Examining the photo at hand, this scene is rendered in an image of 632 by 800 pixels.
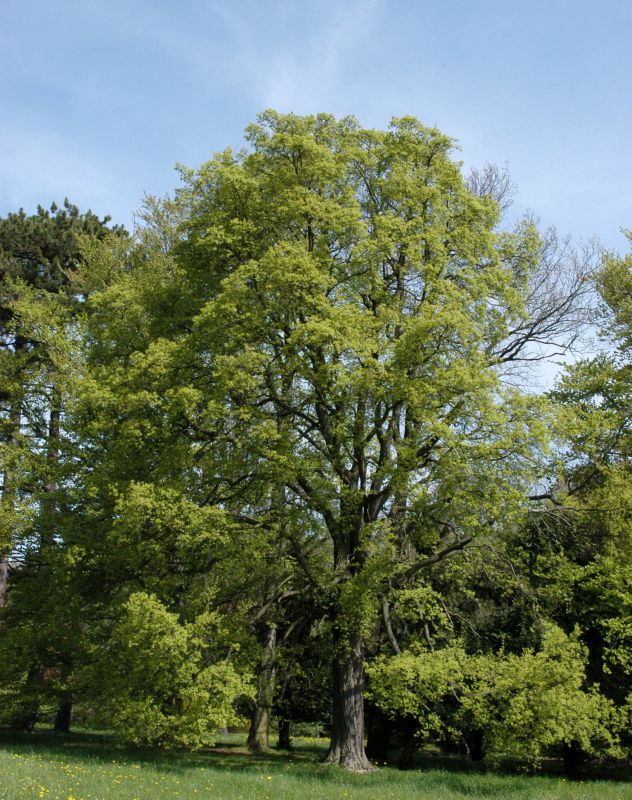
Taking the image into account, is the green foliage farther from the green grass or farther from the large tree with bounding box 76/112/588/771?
the large tree with bounding box 76/112/588/771

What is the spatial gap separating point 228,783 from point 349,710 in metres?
4.12

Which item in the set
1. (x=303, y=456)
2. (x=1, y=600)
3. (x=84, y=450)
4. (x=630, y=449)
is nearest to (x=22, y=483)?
(x=84, y=450)

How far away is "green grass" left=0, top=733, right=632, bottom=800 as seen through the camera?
10.3 m

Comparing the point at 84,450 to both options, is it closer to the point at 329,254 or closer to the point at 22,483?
the point at 22,483

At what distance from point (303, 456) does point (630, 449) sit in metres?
8.03

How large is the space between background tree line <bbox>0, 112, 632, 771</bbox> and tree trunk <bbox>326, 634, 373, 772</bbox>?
7 centimetres

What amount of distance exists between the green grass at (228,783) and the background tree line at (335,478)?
840mm

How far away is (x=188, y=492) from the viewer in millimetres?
15664

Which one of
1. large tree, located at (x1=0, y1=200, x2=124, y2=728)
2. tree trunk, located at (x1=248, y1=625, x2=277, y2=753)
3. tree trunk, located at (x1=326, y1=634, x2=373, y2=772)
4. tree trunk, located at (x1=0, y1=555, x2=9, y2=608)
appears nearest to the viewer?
tree trunk, located at (x1=326, y1=634, x2=373, y2=772)

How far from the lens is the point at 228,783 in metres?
12.3

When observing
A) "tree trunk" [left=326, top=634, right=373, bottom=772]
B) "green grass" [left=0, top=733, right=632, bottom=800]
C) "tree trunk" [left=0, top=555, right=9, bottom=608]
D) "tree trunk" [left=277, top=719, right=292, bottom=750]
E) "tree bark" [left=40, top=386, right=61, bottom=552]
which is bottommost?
"tree trunk" [left=277, top=719, right=292, bottom=750]

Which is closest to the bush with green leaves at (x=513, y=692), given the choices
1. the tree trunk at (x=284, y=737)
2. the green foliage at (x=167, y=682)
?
the green foliage at (x=167, y=682)

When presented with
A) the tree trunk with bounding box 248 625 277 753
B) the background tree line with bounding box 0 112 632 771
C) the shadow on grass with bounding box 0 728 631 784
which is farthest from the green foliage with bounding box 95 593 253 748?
the tree trunk with bounding box 248 625 277 753

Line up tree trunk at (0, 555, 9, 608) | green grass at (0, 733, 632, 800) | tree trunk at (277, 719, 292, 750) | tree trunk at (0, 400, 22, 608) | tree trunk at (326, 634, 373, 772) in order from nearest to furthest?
1. green grass at (0, 733, 632, 800)
2. tree trunk at (326, 634, 373, 772)
3. tree trunk at (0, 400, 22, 608)
4. tree trunk at (0, 555, 9, 608)
5. tree trunk at (277, 719, 292, 750)
